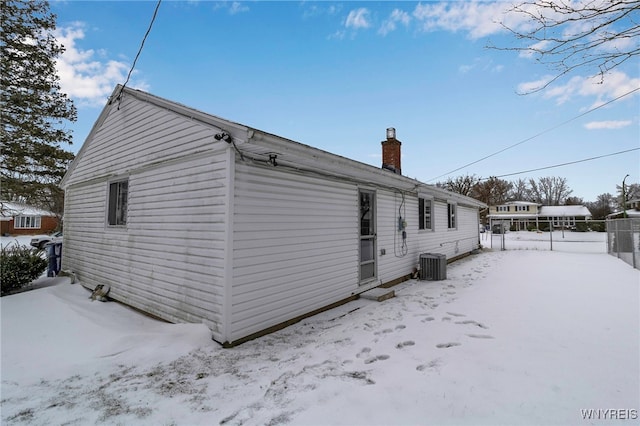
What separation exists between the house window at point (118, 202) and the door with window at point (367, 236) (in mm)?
5252

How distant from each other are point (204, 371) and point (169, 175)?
3.25 meters

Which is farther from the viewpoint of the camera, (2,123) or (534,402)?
(2,123)

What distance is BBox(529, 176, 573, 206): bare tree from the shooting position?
5503 cm

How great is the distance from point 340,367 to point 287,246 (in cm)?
208

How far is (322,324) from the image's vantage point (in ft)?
15.8

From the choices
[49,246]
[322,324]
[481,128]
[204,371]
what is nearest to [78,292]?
[49,246]

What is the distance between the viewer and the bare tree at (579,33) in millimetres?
2408

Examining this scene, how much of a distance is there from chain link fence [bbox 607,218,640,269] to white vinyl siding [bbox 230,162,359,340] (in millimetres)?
10451

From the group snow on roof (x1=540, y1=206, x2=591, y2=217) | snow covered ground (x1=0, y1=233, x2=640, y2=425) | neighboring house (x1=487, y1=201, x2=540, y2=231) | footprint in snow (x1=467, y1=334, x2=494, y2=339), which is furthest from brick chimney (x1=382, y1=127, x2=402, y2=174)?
snow on roof (x1=540, y1=206, x2=591, y2=217)

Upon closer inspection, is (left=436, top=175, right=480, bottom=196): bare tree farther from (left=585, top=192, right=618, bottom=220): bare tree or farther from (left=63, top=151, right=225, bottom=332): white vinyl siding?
(left=63, top=151, right=225, bottom=332): white vinyl siding

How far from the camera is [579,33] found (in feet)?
8.47

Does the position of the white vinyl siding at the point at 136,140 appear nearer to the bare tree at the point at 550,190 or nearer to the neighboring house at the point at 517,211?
the neighboring house at the point at 517,211

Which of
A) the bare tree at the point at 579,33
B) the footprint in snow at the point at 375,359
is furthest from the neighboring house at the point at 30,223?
the bare tree at the point at 579,33

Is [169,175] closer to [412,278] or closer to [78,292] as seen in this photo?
[78,292]
